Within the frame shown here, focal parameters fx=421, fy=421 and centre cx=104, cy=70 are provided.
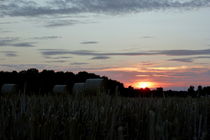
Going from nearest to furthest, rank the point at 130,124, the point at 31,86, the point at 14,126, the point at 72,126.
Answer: the point at 72,126
the point at 14,126
the point at 130,124
the point at 31,86

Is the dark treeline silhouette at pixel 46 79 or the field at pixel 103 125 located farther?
the dark treeline silhouette at pixel 46 79

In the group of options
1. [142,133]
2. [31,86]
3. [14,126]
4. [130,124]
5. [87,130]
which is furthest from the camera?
[31,86]

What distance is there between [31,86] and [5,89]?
2.18 meters

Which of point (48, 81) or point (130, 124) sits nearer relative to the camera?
point (130, 124)

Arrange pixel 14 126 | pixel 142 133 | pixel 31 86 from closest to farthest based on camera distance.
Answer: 1. pixel 14 126
2. pixel 142 133
3. pixel 31 86

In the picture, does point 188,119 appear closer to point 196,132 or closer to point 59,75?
point 196,132

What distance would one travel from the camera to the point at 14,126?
2.84 m

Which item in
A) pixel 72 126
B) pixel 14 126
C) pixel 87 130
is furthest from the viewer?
pixel 87 130

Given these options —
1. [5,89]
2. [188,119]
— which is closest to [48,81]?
[5,89]

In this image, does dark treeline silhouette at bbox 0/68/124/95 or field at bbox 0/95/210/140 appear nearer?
field at bbox 0/95/210/140

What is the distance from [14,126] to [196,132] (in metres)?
1.53

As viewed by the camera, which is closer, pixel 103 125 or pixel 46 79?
pixel 103 125

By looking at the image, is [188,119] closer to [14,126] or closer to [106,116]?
[106,116]

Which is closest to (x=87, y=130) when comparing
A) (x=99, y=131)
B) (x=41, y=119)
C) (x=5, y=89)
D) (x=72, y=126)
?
(x=99, y=131)
